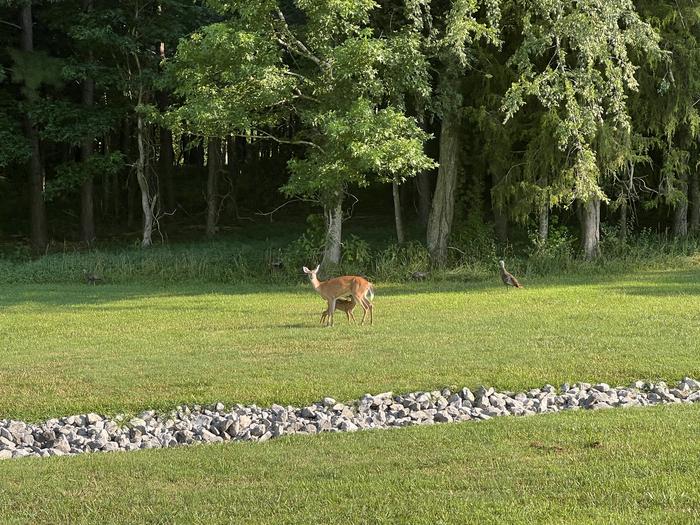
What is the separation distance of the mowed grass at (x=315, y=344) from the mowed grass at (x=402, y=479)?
88.2 inches

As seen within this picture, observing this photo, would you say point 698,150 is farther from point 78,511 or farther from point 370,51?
point 78,511

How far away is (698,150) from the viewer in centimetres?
2842

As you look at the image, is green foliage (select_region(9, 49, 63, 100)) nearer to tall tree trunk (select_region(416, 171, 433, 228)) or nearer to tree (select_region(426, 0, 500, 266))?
tall tree trunk (select_region(416, 171, 433, 228))

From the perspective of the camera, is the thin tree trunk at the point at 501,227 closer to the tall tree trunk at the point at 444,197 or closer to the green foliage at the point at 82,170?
the tall tree trunk at the point at 444,197

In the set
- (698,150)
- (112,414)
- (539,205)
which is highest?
(698,150)

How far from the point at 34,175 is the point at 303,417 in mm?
22998

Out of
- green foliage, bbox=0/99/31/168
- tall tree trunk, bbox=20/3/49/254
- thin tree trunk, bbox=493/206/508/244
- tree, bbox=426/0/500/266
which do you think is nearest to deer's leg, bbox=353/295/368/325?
tree, bbox=426/0/500/266

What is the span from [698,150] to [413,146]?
1174cm

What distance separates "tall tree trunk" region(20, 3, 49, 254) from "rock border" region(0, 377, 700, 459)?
70.3ft

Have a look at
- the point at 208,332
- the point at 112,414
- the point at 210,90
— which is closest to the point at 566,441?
the point at 112,414

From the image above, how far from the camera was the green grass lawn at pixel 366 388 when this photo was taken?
608cm

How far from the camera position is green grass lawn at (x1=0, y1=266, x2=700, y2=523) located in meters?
6.08

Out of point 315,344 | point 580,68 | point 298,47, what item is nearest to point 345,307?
point 315,344

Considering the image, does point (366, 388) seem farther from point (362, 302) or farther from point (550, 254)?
point (550, 254)
